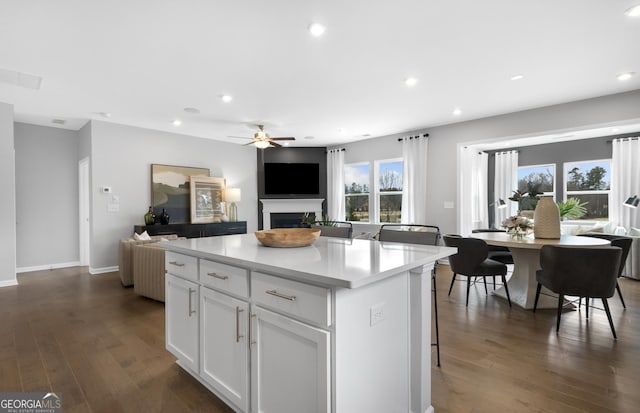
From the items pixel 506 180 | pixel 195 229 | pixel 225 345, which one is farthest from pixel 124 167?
pixel 506 180

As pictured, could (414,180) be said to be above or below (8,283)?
above

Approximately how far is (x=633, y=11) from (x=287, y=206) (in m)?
6.59

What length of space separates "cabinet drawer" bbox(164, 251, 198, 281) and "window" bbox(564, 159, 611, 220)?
775cm

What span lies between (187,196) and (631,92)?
24.5ft

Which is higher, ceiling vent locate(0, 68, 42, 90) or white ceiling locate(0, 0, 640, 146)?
white ceiling locate(0, 0, 640, 146)

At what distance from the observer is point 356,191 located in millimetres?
7746

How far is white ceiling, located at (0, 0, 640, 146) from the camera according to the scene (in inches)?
93.1

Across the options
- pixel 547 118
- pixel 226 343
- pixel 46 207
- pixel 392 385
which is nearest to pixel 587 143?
pixel 547 118

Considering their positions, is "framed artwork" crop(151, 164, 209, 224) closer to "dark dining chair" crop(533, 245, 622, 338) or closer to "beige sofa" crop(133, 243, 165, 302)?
"beige sofa" crop(133, 243, 165, 302)

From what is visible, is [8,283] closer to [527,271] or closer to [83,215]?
[83,215]

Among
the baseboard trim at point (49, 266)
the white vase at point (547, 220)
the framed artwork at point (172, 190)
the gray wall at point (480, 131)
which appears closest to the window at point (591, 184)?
the gray wall at point (480, 131)

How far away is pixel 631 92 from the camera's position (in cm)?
412

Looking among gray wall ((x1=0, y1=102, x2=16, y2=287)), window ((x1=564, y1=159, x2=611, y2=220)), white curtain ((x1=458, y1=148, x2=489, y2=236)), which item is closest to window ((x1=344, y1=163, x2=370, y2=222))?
white curtain ((x1=458, y1=148, x2=489, y2=236))

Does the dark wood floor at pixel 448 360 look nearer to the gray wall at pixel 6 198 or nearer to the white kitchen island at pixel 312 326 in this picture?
the white kitchen island at pixel 312 326
